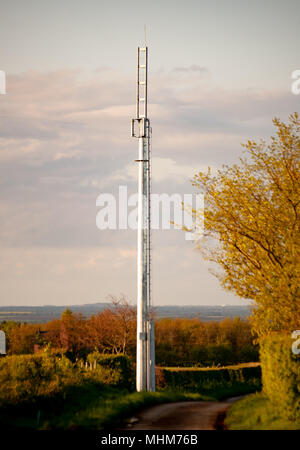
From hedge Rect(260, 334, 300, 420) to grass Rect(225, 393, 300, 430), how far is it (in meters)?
0.29

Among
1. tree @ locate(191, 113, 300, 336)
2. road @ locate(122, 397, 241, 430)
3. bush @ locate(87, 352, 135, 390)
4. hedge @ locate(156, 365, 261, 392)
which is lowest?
hedge @ locate(156, 365, 261, 392)

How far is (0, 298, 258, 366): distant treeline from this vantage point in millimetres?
45750

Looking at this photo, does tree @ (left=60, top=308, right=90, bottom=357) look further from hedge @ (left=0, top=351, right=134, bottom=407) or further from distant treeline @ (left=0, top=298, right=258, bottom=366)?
hedge @ (left=0, top=351, right=134, bottom=407)

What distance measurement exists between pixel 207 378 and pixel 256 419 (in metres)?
29.0

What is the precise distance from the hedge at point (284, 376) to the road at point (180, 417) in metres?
1.77

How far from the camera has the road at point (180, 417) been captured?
47.9ft

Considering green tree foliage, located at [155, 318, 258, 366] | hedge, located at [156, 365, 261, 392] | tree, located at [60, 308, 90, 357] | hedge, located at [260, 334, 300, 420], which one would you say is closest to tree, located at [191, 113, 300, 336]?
hedge, located at [260, 334, 300, 420]

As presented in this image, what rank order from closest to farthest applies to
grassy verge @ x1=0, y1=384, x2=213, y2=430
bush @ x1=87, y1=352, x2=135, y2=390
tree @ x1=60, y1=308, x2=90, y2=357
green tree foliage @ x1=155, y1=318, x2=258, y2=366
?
grassy verge @ x1=0, y1=384, x2=213, y2=430, bush @ x1=87, y1=352, x2=135, y2=390, tree @ x1=60, y1=308, x2=90, y2=357, green tree foliage @ x1=155, y1=318, x2=258, y2=366

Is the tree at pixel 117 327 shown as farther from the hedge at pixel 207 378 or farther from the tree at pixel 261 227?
the tree at pixel 261 227

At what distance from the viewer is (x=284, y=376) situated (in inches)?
559

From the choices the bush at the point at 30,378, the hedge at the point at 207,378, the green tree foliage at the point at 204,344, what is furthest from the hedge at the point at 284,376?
the green tree foliage at the point at 204,344

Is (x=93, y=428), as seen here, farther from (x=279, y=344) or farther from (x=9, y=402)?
(x=279, y=344)

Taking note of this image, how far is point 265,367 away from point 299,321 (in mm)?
1847
